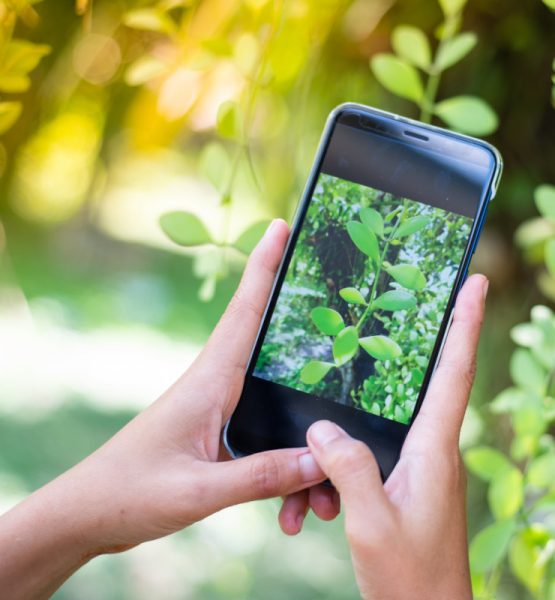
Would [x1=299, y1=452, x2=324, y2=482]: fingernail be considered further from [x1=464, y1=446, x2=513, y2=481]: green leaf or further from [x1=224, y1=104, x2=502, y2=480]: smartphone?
[x1=464, y1=446, x2=513, y2=481]: green leaf

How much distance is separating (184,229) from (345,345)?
165 millimetres

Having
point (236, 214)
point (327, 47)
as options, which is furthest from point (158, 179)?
point (327, 47)

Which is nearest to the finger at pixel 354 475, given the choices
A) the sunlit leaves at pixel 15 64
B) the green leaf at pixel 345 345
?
Answer: the green leaf at pixel 345 345

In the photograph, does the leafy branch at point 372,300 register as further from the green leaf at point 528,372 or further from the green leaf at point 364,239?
the green leaf at point 528,372

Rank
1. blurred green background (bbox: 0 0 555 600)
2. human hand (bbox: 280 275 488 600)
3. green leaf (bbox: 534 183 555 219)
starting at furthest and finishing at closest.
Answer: blurred green background (bbox: 0 0 555 600)
green leaf (bbox: 534 183 555 219)
human hand (bbox: 280 275 488 600)

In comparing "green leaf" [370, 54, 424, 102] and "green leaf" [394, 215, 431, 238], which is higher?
"green leaf" [370, 54, 424, 102]

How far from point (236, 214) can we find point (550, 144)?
5.06 ft

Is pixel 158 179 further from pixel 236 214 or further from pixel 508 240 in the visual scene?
pixel 508 240

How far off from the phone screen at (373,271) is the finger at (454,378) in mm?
26

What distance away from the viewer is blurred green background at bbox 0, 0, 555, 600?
2.50 ft

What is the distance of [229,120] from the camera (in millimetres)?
709

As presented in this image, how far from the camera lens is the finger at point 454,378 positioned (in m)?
0.60

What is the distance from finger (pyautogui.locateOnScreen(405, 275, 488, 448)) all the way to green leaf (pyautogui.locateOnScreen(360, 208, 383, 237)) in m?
0.09

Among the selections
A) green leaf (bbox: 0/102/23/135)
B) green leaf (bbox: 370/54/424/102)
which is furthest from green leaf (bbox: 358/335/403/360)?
green leaf (bbox: 0/102/23/135)
